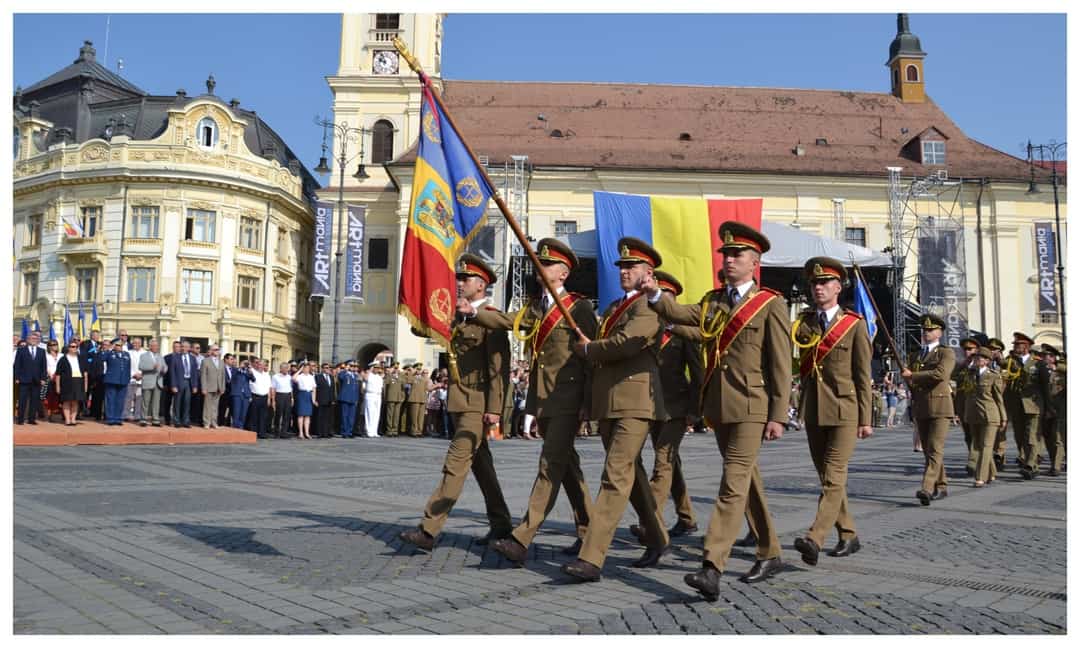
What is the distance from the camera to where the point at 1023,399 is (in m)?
12.8

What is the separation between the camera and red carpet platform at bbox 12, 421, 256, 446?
1509cm

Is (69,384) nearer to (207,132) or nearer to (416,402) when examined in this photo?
(416,402)

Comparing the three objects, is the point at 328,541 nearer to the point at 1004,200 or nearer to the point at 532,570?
the point at 532,570

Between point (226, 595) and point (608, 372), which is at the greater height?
point (608, 372)

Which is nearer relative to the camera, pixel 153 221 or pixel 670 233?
pixel 670 233

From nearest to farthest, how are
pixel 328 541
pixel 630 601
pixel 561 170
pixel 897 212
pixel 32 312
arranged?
1. pixel 630 601
2. pixel 328 541
3. pixel 897 212
4. pixel 561 170
5. pixel 32 312

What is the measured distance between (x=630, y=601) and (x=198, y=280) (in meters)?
47.7

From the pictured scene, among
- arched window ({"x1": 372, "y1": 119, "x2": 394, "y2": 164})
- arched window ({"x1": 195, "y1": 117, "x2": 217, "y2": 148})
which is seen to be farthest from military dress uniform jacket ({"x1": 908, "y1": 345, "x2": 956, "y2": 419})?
arched window ({"x1": 195, "y1": 117, "x2": 217, "y2": 148})

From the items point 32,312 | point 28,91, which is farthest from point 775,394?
point 28,91

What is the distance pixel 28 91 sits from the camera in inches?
2215

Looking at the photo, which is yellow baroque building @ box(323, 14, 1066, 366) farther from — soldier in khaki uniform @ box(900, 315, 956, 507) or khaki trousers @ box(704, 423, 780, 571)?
khaki trousers @ box(704, 423, 780, 571)

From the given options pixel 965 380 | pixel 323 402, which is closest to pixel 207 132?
pixel 323 402

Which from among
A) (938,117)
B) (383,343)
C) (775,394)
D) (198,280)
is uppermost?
(938,117)

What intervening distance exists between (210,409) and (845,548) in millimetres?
15489
